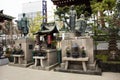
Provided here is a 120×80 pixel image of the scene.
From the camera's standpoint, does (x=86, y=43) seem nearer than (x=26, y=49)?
Yes

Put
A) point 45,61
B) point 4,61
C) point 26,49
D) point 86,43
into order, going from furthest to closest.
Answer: point 4,61
point 26,49
point 45,61
point 86,43

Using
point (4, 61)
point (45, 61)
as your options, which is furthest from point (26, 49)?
point (4, 61)

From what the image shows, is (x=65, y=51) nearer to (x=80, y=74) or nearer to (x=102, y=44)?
(x=80, y=74)

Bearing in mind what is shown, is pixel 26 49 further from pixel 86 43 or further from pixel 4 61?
pixel 86 43

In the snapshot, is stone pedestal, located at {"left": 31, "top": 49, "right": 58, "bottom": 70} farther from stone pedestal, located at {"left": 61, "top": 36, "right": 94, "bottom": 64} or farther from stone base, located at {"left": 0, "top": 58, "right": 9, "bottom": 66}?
stone base, located at {"left": 0, "top": 58, "right": 9, "bottom": 66}

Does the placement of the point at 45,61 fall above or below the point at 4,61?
above

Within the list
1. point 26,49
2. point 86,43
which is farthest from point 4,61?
point 86,43

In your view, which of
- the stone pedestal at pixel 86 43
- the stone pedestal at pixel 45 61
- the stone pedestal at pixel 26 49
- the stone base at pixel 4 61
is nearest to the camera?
the stone pedestal at pixel 86 43

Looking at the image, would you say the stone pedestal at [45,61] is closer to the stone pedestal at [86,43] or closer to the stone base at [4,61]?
the stone pedestal at [86,43]

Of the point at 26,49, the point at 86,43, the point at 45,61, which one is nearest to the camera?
the point at 86,43

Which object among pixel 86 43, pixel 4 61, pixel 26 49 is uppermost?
pixel 86 43

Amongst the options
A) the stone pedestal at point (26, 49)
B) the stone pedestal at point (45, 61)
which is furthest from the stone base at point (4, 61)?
the stone pedestal at point (45, 61)

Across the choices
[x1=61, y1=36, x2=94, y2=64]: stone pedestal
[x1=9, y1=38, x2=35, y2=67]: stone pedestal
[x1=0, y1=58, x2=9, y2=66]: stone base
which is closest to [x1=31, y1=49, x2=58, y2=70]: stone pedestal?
[x1=9, y1=38, x2=35, y2=67]: stone pedestal

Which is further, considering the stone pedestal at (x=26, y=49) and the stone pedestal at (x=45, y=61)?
the stone pedestal at (x=26, y=49)
